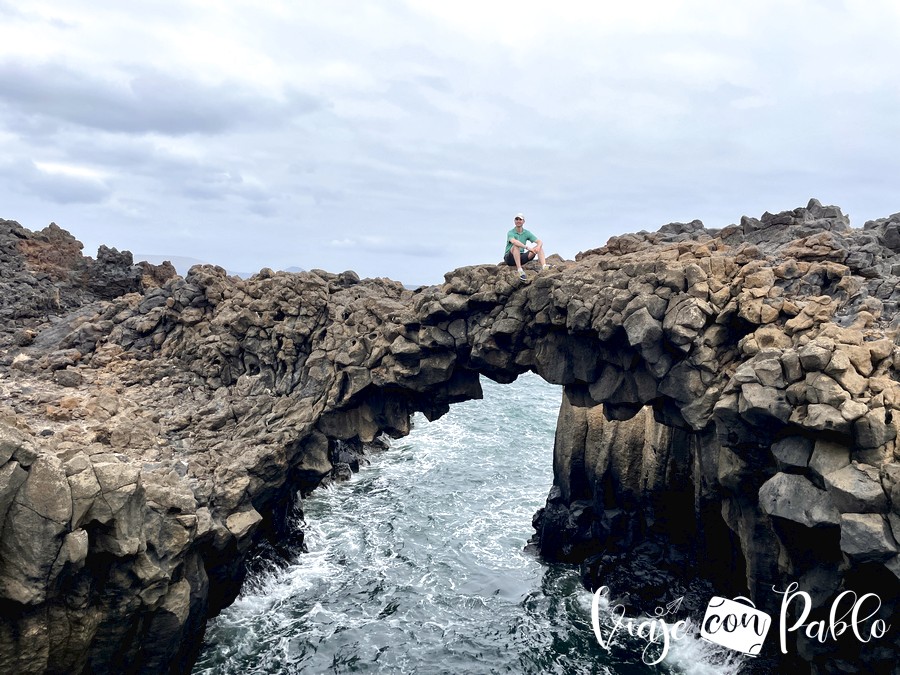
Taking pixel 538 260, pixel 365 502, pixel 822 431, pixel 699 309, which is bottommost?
pixel 365 502

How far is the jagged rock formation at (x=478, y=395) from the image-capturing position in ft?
54.4

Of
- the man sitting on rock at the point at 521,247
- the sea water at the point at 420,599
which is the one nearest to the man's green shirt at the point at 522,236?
the man sitting on rock at the point at 521,247

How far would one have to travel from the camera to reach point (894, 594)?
53.1 feet

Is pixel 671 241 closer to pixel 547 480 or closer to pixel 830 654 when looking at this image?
pixel 830 654

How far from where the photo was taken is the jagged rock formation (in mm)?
16594

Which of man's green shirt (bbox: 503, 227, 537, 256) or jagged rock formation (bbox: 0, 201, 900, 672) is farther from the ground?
man's green shirt (bbox: 503, 227, 537, 256)

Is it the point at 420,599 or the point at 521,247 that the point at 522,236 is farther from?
the point at 420,599

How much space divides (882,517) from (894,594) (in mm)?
2348

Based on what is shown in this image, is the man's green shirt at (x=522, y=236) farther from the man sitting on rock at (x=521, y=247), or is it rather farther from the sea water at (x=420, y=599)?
the sea water at (x=420, y=599)

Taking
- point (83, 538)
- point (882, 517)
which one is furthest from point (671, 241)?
point (83, 538)

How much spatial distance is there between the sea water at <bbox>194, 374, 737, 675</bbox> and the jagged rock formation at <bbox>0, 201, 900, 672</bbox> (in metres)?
2.02

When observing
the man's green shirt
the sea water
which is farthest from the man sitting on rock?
the sea water

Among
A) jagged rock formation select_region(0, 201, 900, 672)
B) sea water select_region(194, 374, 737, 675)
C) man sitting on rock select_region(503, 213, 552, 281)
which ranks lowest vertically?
sea water select_region(194, 374, 737, 675)

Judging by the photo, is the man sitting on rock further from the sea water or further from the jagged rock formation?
the sea water
